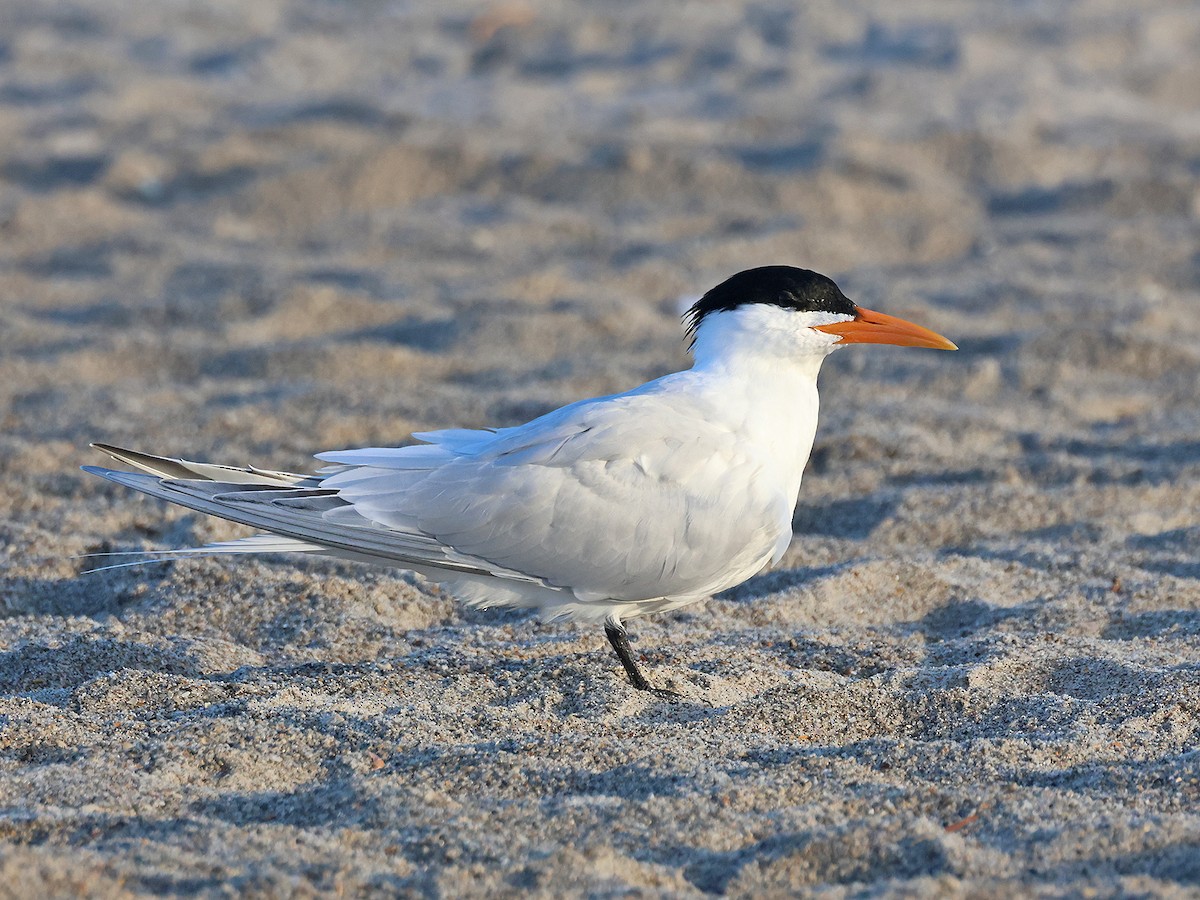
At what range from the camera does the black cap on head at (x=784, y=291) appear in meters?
3.43

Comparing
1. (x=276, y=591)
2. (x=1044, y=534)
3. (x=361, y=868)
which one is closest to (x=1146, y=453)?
(x=1044, y=534)

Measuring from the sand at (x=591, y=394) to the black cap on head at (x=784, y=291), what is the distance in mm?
744

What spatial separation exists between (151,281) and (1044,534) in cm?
433

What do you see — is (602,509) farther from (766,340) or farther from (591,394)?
(591,394)

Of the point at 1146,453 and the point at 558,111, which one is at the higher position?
the point at 558,111

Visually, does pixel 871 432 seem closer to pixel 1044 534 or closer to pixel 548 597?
pixel 1044 534

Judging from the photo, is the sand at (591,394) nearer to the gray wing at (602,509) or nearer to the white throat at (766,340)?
the gray wing at (602,509)

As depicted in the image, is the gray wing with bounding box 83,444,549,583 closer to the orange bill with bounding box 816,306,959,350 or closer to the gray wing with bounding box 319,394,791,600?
the gray wing with bounding box 319,394,791,600

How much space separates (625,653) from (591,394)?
239 cm

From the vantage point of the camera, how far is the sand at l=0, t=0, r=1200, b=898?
2441mm

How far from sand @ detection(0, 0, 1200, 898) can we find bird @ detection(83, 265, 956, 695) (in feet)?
0.70

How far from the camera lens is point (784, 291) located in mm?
3426

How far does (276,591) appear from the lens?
3.64 meters

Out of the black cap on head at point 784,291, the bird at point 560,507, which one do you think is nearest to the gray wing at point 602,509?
the bird at point 560,507
